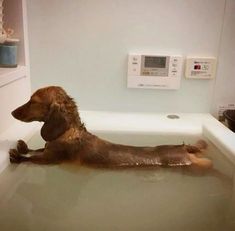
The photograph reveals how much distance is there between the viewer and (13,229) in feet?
1.83

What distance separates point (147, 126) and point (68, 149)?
33 cm

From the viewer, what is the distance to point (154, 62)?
1.15 meters

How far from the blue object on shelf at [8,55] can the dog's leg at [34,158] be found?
0.33 meters

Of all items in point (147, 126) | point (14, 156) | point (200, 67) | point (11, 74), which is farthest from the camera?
point (200, 67)

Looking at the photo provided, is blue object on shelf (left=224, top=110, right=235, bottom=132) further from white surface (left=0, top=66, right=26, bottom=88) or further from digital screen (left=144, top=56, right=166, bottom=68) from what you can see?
white surface (left=0, top=66, right=26, bottom=88)

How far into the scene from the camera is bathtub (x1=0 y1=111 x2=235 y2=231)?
0.58 m

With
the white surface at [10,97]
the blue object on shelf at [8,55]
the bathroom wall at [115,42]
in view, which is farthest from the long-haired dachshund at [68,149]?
the bathroom wall at [115,42]

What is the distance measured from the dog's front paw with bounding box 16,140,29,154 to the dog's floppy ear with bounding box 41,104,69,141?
7 cm

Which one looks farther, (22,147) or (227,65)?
(227,65)

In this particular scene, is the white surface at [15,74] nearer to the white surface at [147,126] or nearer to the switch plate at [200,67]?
the white surface at [147,126]

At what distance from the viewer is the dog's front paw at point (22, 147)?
851 millimetres

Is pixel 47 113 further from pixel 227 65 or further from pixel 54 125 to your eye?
pixel 227 65

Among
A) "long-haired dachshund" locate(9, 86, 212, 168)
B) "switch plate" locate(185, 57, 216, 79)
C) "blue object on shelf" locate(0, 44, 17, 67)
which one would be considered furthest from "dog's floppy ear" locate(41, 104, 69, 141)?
Answer: "switch plate" locate(185, 57, 216, 79)

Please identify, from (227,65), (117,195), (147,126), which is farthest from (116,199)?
(227,65)
